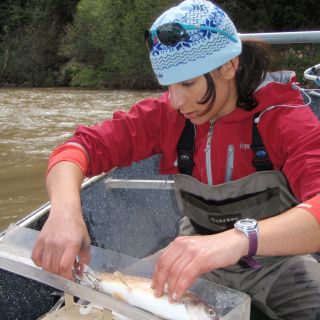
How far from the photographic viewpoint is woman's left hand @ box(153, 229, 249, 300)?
1074mm

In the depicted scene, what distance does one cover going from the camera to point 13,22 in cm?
3144

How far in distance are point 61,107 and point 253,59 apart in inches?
475

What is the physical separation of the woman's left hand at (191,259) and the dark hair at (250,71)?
0.57 metres

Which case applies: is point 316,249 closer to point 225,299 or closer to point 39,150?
point 225,299

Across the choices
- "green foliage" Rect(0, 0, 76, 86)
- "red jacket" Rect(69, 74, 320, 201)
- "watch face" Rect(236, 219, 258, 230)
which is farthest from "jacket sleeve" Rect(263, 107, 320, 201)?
"green foliage" Rect(0, 0, 76, 86)

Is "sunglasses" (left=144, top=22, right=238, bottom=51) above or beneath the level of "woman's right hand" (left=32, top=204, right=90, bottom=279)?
above

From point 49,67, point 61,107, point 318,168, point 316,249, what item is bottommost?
point 49,67

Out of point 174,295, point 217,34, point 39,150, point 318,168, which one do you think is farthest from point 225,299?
point 39,150

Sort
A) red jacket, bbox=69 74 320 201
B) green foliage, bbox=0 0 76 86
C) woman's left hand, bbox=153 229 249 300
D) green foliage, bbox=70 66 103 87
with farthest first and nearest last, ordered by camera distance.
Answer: green foliage, bbox=0 0 76 86
green foliage, bbox=70 66 103 87
red jacket, bbox=69 74 320 201
woman's left hand, bbox=153 229 249 300

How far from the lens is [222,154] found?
5.47 feet

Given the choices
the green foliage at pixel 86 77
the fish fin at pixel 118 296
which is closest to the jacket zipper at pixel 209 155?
the fish fin at pixel 118 296

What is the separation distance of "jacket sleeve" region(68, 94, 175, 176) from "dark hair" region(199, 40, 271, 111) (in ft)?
0.94

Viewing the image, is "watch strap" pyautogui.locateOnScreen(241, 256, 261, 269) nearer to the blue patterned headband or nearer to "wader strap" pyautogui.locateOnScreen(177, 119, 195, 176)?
"wader strap" pyautogui.locateOnScreen(177, 119, 195, 176)

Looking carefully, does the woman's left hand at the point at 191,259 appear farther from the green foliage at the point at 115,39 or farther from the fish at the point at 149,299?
the green foliage at the point at 115,39
